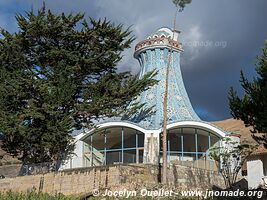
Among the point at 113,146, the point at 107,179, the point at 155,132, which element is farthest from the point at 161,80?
the point at 107,179

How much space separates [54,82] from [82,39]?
3641mm

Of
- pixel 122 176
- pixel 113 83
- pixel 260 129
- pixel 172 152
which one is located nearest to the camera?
pixel 260 129

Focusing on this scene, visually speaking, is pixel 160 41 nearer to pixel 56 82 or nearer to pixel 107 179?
pixel 56 82

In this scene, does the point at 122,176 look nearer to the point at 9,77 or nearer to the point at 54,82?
the point at 54,82

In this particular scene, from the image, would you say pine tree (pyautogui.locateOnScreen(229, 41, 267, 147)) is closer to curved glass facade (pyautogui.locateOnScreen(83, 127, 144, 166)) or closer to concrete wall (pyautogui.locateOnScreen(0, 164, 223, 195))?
concrete wall (pyautogui.locateOnScreen(0, 164, 223, 195))

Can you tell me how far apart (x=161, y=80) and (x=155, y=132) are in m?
5.58

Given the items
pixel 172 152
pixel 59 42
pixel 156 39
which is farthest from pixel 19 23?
pixel 172 152

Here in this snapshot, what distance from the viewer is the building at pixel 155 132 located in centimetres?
2847

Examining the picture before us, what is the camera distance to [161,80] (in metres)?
32.8

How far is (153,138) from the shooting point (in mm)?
28469

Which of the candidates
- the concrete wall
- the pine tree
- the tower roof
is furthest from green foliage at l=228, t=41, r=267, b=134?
the tower roof

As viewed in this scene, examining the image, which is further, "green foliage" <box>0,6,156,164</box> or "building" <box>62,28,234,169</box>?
"building" <box>62,28,234,169</box>

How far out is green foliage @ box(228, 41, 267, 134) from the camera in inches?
597

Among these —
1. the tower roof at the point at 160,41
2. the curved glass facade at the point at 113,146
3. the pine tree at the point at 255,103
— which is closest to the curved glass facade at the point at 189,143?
the curved glass facade at the point at 113,146
